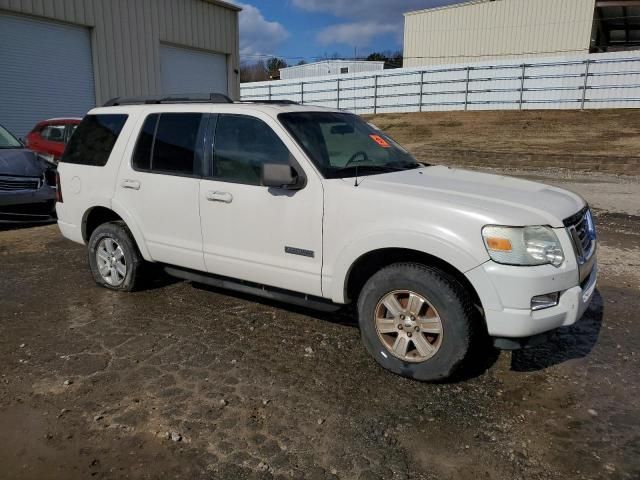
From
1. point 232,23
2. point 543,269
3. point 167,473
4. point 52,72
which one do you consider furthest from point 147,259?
point 232,23

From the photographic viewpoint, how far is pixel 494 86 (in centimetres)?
2523

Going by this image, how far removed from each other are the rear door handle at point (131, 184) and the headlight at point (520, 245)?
3.17 m

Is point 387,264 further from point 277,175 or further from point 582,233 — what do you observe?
point 582,233

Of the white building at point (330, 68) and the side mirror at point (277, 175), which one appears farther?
the white building at point (330, 68)

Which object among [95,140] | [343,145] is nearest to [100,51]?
[95,140]

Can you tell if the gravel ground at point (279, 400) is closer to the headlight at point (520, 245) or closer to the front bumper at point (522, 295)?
the front bumper at point (522, 295)

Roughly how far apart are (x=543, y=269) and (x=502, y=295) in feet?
0.94

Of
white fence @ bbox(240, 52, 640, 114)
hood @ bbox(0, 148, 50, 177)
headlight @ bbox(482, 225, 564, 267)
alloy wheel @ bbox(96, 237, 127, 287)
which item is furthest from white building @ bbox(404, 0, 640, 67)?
alloy wheel @ bbox(96, 237, 127, 287)

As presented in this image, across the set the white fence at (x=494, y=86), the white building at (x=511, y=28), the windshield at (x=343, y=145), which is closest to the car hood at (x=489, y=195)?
the windshield at (x=343, y=145)

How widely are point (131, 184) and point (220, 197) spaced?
114cm

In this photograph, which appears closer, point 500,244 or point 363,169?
point 500,244

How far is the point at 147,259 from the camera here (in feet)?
16.4

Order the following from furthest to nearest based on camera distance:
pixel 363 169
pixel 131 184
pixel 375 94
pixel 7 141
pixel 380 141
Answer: pixel 375 94
pixel 7 141
pixel 131 184
pixel 380 141
pixel 363 169

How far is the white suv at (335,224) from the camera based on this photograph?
3.18 metres
